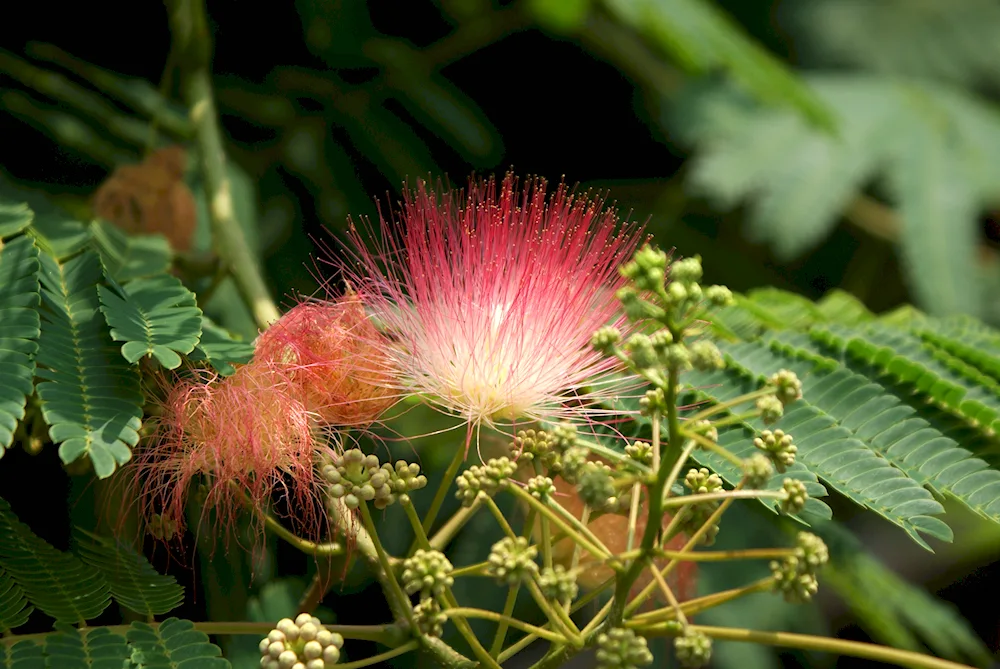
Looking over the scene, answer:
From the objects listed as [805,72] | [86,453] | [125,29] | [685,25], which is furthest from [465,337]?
[805,72]

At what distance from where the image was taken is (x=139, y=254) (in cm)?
219

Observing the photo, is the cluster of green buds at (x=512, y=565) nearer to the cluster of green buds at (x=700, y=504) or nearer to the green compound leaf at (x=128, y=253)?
the cluster of green buds at (x=700, y=504)

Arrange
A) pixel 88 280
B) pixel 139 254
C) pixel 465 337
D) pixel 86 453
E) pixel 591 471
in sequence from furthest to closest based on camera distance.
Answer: pixel 139 254 < pixel 88 280 < pixel 465 337 < pixel 86 453 < pixel 591 471

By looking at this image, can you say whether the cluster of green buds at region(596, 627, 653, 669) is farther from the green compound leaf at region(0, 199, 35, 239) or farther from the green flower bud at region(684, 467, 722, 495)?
the green compound leaf at region(0, 199, 35, 239)

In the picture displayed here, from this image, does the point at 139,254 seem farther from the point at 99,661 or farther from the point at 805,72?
the point at 805,72

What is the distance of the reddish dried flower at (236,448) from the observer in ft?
5.48

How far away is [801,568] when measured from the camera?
47.5 inches

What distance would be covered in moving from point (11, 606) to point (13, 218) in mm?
804

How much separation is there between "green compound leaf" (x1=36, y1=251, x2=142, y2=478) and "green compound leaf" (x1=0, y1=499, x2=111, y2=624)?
25 cm

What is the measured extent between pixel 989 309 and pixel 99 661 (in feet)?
12.7

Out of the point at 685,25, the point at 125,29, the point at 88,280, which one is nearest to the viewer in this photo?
the point at 88,280

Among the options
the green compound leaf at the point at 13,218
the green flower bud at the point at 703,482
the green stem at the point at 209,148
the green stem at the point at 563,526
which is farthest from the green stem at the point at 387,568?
the green stem at the point at 209,148

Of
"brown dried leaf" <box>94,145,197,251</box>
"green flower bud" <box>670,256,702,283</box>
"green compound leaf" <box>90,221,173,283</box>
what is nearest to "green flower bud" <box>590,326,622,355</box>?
"green flower bud" <box>670,256,702,283</box>

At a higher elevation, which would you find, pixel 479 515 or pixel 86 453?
pixel 86 453
